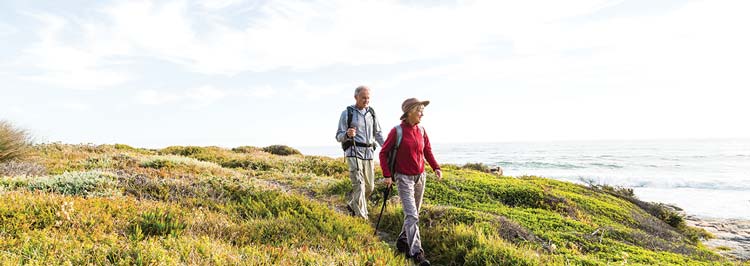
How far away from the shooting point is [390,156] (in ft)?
19.1

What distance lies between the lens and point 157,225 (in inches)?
205

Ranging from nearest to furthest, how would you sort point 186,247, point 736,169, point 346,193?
point 186,247 < point 346,193 < point 736,169

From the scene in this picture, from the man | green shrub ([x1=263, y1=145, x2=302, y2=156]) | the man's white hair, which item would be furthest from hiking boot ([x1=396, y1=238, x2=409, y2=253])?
green shrub ([x1=263, y1=145, x2=302, y2=156])

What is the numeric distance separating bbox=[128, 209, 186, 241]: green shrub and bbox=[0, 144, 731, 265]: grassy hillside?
2 cm

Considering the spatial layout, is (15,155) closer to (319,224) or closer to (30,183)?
(30,183)

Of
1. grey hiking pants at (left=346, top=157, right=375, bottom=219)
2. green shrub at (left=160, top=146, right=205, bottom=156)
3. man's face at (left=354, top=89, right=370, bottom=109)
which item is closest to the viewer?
man's face at (left=354, top=89, right=370, bottom=109)

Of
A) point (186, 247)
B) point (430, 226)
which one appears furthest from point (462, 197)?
point (186, 247)

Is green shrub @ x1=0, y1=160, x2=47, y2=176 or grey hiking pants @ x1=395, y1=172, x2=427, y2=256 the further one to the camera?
green shrub @ x1=0, y1=160, x2=47, y2=176

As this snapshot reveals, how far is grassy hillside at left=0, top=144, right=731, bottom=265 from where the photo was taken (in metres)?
4.45

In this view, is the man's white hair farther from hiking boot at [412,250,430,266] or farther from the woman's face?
hiking boot at [412,250,430,266]

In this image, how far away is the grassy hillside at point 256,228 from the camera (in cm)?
445

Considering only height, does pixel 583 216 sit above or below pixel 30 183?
below

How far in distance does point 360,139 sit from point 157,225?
3391 millimetres

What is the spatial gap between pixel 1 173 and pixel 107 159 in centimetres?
380
